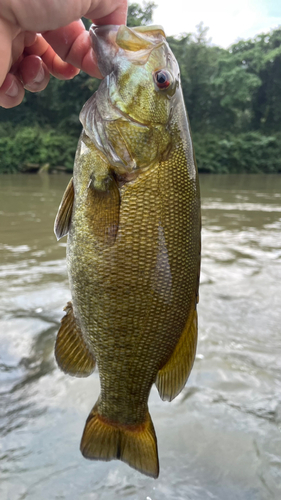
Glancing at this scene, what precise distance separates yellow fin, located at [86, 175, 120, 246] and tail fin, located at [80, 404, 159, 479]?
0.77 meters

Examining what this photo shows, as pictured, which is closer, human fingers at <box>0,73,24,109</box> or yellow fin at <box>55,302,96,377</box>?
yellow fin at <box>55,302,96,377</box>

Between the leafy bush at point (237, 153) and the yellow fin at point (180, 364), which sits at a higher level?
the leafy bush at point (237, 153)

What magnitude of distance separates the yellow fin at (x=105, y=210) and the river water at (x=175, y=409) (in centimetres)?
139

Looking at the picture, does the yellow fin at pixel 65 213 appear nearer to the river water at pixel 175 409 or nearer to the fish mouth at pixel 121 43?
the fish mouth at pixel 121 43

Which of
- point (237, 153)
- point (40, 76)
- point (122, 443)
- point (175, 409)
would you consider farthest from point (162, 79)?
point (237, 153)

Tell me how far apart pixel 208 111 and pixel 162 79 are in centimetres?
3525

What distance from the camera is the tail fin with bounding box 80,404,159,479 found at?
147 cm

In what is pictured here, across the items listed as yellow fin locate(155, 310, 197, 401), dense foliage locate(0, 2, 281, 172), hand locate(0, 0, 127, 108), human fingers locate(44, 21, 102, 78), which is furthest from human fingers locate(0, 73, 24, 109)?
dense foliage locate(0, 2, 281, 172)

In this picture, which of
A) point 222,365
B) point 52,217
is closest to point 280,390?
point 222,365

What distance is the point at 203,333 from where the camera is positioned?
127 inches

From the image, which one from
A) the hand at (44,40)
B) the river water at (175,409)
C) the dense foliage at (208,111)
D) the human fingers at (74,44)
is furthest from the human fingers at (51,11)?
the dense foliage at (208,111)

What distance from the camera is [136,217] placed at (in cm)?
131

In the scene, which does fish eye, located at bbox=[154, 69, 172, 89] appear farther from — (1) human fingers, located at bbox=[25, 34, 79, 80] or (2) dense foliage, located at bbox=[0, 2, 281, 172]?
(2) dense foliage, located at bbox=[0, 2, 281, 172]

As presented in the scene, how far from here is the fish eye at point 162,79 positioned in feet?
4.51
